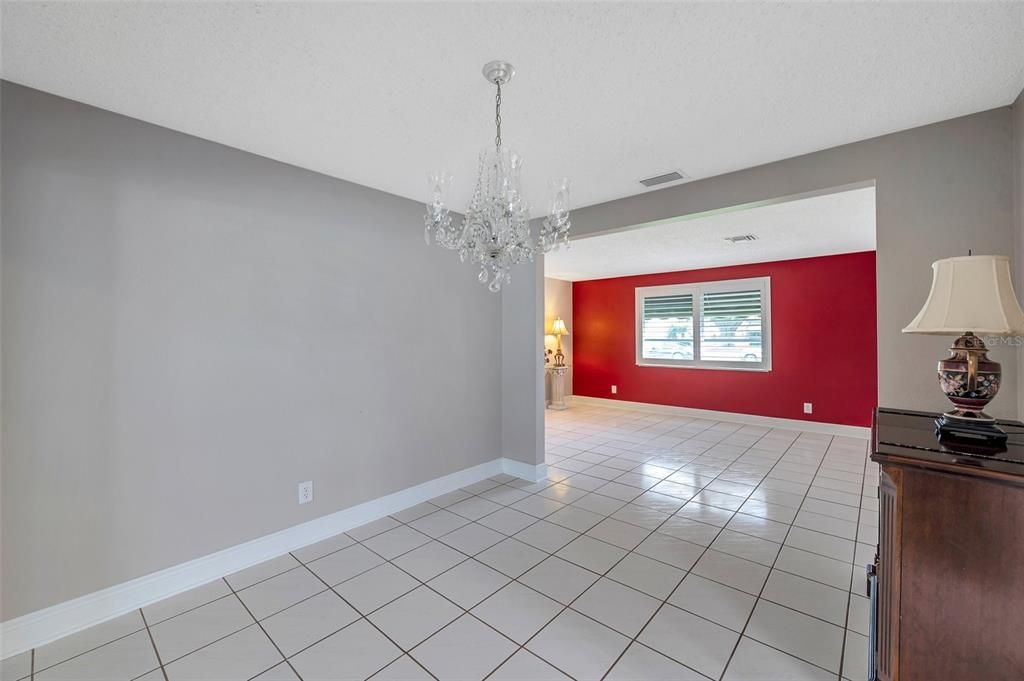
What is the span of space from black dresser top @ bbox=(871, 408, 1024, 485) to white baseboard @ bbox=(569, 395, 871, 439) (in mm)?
4458

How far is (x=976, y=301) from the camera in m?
1.39

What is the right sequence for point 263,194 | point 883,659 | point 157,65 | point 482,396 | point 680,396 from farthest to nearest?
1. point 680,396
2. point 482,396
3. point 263,194
4. point 157,65
5. point 883,659

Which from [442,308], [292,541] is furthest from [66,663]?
[442,308]

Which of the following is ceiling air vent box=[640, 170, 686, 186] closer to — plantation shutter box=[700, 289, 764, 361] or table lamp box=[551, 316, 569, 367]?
plantation shutter box=[700, 289, 764, 361]

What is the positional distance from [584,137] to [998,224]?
1966 mm

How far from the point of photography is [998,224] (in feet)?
6.37

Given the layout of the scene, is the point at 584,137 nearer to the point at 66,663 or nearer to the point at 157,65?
the point at 157,65

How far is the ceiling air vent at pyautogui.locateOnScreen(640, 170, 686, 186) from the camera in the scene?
2744mm

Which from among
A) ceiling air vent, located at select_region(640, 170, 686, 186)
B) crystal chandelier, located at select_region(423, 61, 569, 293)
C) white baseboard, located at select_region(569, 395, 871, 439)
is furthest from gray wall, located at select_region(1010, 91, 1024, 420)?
white baseboard, located at select_region(569, 395, 871, 439)

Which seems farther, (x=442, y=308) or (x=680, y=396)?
(x=680, y=396)

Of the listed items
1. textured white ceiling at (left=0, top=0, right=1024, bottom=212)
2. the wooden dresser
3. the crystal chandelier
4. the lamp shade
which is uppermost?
textured white ceiling at (left=0, top=0, right=1024, bottom=212)

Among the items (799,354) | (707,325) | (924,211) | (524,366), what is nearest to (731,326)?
(707,325)

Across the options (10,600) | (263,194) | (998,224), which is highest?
(263,194)

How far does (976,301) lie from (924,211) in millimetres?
1050
